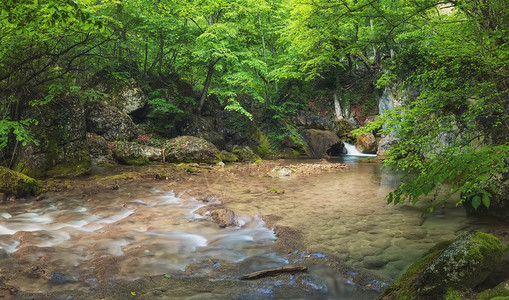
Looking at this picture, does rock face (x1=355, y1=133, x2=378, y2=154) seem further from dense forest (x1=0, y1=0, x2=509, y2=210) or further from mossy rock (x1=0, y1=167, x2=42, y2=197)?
mossy rock (x1=0, y1=167, x2=42, y2=197)

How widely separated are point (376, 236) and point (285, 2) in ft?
62.8

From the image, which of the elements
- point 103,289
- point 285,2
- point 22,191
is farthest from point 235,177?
point 285,2

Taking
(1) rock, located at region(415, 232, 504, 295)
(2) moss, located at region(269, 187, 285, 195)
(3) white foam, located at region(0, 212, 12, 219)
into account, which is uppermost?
(1) rock, located at region(415, 232, 504, 295)

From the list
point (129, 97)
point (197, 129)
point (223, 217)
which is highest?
point (129, 97)

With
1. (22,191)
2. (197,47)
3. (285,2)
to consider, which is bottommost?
(22,191)

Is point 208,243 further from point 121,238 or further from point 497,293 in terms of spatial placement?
point 497,293

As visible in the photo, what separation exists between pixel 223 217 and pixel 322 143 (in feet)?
48.6

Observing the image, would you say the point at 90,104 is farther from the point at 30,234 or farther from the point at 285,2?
the point at 285,2

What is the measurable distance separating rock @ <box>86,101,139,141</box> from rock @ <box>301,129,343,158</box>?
11.7 m

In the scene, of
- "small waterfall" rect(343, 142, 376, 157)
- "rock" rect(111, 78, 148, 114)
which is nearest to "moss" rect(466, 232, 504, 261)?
"rock" rect(111, 78, 148, 114)

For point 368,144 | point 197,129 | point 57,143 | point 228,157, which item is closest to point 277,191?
point 228,157

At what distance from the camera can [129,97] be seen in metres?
16.2

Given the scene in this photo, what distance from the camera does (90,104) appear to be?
14.1 meters

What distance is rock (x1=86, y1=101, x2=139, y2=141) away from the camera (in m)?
14.1
